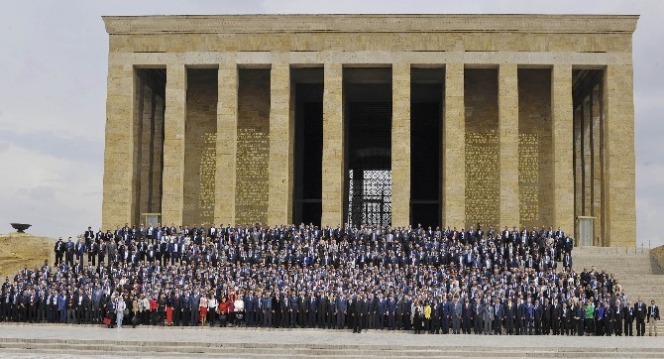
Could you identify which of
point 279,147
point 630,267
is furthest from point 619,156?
point 279,147

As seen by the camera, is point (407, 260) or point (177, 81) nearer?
point (407, 260)

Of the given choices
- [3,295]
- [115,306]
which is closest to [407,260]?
[115,306]

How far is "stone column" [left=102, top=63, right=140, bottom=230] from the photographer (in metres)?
38.7

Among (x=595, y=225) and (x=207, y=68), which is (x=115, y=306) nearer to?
(x=207, y=68)

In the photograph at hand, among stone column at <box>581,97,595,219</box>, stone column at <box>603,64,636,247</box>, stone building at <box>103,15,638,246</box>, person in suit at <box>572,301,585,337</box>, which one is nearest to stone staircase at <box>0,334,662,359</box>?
person in suit at <box>572,301,585,337</box>

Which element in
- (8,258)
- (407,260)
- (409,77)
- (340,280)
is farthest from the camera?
(409,77)

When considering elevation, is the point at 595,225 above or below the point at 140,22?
below

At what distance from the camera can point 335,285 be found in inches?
1016

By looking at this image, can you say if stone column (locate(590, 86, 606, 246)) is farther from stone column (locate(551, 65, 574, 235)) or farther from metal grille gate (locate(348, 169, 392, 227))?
metal grille gate (locate(348, 169, 392, 227))

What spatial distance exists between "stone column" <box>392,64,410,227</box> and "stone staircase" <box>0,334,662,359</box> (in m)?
18.0

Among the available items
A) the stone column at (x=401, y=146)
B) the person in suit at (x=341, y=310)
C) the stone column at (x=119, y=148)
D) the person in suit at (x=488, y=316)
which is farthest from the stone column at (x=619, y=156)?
the stone column at (x=119, y=148)

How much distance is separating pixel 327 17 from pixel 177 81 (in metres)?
6.98

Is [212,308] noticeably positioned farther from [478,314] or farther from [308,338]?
[478,314]

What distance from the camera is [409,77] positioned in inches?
1517
